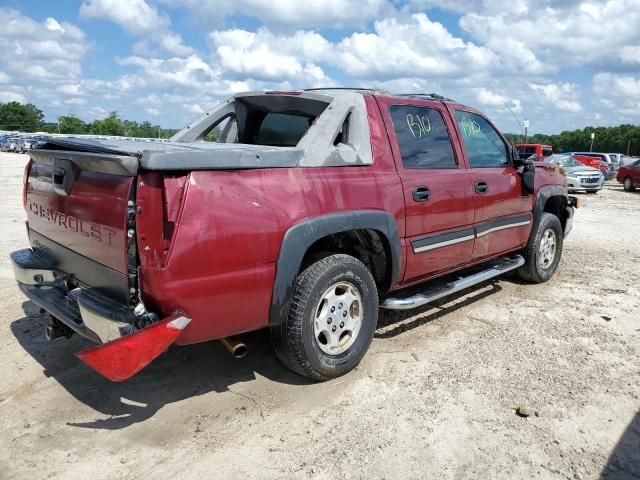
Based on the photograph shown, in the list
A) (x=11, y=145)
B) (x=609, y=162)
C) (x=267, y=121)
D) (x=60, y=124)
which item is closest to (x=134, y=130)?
(x=60, y=124)

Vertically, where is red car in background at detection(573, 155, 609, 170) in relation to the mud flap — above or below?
above

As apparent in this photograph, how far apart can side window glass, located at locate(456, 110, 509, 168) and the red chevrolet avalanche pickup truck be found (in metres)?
0.03

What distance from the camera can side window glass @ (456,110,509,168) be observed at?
4848mm

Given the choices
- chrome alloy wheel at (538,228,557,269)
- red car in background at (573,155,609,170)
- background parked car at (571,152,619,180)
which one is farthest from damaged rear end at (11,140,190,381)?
background parked car at (571,152,619,180)

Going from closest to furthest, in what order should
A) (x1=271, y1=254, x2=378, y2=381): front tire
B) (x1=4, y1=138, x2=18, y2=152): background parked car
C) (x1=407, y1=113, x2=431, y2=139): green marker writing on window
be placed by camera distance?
(x1=271, y1=254, x2=378, y2=381): front tire < (x1=407, y1=113, x2=431, y2=139): green marker writing on window < (x1=4, y1=138, x2=18, y2=152): background parked car

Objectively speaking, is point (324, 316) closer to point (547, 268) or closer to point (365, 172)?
point (365, 172)

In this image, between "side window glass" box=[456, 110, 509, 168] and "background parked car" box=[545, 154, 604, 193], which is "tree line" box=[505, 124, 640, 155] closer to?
"background parked car" box=[545, 154, 604, 193]

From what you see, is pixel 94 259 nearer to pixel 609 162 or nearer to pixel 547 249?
pixel 547 249

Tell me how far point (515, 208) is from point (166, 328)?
3857 mm

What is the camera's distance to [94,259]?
3053 millimetres

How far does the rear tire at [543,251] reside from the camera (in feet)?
19.3

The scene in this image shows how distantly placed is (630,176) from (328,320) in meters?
21.9

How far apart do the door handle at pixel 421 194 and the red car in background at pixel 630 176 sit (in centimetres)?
2056

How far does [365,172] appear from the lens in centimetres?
371
